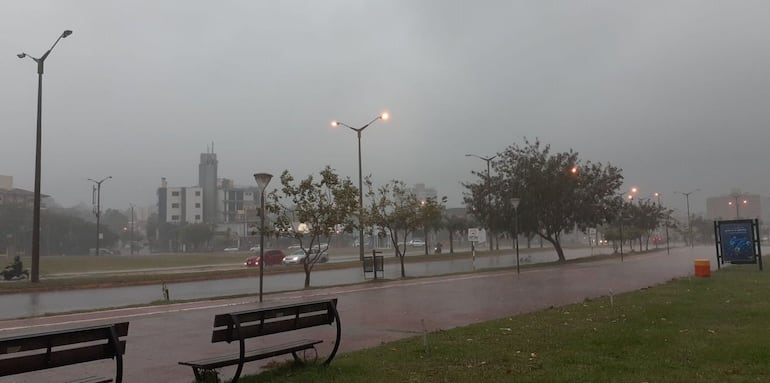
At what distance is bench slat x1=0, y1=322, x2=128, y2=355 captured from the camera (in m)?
4.75

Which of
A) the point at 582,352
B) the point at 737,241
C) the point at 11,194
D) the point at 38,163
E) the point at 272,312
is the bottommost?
the point at 582,352

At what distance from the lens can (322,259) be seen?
45.5 metres

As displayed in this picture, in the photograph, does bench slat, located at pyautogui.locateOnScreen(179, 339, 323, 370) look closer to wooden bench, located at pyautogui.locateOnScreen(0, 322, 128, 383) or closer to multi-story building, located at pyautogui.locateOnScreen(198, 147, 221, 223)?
wooden bench, located at pyautogui.locateOnScreen(0, 322, 128, 383)

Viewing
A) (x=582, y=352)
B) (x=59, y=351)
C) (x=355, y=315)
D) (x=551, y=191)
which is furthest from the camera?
(x=551, y=191)

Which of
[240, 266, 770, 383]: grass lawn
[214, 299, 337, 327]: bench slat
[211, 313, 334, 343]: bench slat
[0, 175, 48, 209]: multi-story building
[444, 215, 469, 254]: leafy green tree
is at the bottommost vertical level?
[240, 266, 770, 383]: grass lawn

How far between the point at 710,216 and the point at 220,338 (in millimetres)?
155654

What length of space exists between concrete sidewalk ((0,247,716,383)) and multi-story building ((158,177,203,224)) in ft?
406

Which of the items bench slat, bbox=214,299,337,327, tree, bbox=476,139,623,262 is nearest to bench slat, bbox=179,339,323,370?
bench slat, bbox=214,299,337,327

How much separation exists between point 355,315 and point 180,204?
134132 mm

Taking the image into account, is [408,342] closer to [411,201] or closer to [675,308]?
[675,308]

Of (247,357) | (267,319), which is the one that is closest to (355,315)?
(267,319)

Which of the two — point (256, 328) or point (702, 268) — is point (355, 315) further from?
point (702, 268)

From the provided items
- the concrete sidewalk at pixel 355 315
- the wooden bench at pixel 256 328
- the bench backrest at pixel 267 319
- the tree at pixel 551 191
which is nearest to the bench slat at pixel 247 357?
the wooden bench at pixel 256 328

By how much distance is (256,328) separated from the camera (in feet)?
21.8
